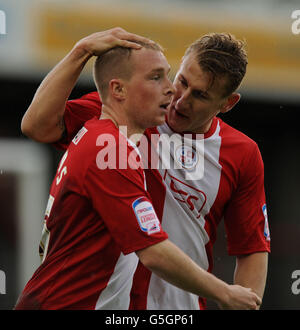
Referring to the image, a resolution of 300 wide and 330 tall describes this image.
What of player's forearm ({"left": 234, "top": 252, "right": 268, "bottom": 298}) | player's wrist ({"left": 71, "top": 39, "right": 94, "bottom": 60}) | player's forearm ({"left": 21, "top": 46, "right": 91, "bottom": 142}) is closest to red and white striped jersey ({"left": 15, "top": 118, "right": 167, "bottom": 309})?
player's forearm ({"left": 21, "top": 46, "right": 91, "bottom": 142})

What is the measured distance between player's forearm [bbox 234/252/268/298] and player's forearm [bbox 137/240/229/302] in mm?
804

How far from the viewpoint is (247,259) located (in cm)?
374

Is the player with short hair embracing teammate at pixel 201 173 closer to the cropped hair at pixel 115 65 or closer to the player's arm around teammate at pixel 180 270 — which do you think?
the cropped hair at pixel 115 65

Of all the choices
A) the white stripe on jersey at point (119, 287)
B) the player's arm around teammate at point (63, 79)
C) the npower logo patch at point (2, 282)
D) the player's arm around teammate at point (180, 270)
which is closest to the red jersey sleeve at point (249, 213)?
the white stripe on jersey at point (119, 287)

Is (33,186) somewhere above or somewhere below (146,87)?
below

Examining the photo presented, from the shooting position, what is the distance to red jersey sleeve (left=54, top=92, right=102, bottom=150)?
3334mm

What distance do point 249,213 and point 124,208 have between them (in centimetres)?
110

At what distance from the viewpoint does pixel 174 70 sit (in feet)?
24.8

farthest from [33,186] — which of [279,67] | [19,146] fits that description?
[279,67]

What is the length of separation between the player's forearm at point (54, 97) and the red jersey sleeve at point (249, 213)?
1044 millimetres

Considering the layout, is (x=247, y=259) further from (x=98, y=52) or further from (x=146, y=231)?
(x=98, y=52)
